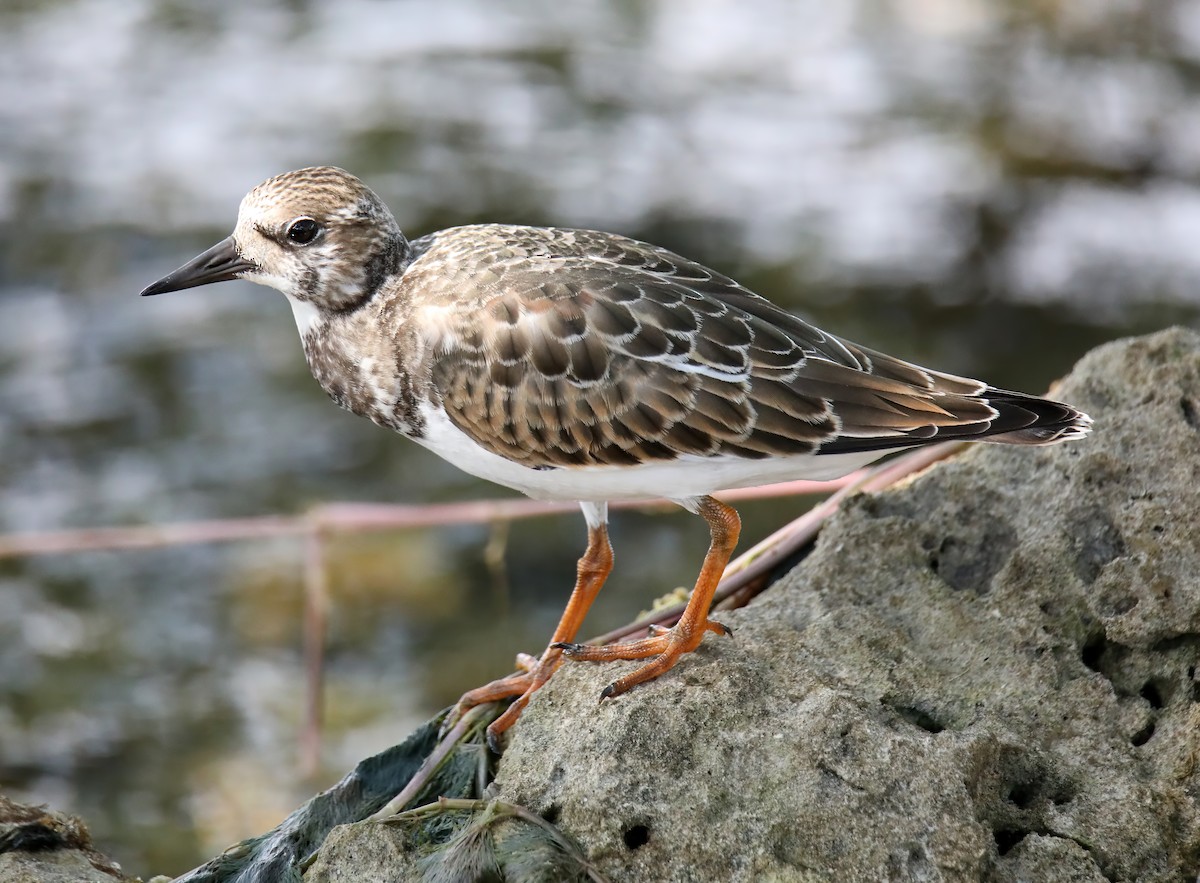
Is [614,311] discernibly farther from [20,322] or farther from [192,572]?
[20,322]

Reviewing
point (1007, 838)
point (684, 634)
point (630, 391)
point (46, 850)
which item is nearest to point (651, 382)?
point (630, 391)

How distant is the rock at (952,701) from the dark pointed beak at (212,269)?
161 centimetres

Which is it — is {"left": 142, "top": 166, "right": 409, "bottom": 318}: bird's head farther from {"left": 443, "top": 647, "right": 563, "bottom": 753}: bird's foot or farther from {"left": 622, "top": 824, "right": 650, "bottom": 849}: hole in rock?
{"left": 622, "top": 824, "right": 650, "bottom": 849}: hole in rock

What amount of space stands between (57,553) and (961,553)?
5.26 m

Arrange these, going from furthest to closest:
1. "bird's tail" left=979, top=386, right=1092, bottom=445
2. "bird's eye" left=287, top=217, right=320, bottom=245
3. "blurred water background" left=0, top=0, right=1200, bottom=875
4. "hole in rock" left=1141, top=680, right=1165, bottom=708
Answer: "blurred water background" left=0, top=0, right=1200, bottom=875 < "bird's eye" left=287, top=217, right=320, bottom=245 < "bird's tail" left=979, top=386, right=1092, bottom=445 < "hole in rock" left=1141, top=680, right=1165, bottom=708

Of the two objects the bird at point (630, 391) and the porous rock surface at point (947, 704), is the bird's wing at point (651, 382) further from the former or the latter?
the porous rock surface at point (947, 704)


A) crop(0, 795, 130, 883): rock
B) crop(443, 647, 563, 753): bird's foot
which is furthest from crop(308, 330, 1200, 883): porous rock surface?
crop(0, 795, 130, 883): rock

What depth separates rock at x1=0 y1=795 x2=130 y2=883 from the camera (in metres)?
3.26

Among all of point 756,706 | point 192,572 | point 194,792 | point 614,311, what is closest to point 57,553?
point 192,572

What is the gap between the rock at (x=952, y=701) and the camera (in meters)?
3.04

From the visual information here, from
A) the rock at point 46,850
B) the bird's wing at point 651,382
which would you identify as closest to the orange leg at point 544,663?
the bird's wing at point 651,382

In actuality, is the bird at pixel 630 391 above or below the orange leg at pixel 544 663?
above

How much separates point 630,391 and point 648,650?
67cm

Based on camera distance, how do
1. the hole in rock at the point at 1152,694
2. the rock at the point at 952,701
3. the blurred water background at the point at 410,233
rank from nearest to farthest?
the rock at the point at 952,701 → the hole in rock at the point at 1152,694 → the blurred water background at the point at 410,233
